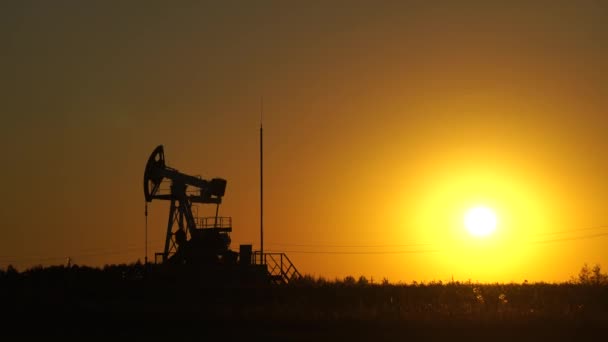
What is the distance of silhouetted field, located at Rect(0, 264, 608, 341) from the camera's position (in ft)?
86.1

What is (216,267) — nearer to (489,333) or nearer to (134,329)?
(134,329)

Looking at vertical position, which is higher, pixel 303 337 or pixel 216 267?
pixel 216 267

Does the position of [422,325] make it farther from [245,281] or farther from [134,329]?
[245,281]

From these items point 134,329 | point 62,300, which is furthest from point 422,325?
point 62,300

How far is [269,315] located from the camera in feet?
94.7

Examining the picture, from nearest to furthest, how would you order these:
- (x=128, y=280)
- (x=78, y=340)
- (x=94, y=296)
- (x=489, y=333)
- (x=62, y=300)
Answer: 1. (x=78, y=340)
2. (x=489, y=333)
3. (x=62, y=300)
4. (x=94, y=296)
5. (x=128, y=280)

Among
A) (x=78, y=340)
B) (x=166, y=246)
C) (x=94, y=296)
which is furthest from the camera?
(x=166, y=246)

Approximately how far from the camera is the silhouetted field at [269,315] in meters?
26.2

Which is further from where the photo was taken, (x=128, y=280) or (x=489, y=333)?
(x=128, y=280)

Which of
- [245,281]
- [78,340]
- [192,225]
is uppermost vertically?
[192,225]

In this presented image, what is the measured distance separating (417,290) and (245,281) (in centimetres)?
838

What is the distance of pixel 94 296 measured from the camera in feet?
134

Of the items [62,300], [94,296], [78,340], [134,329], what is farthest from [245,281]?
[78,340]

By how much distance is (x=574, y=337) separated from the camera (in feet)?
87.0
